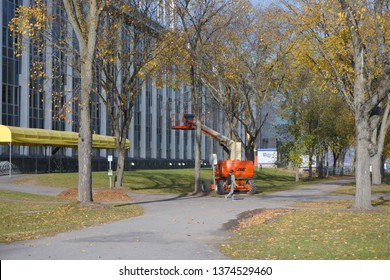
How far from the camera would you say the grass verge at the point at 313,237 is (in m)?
11.8

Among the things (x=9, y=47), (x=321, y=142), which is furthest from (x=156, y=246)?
(x=321, y=142)

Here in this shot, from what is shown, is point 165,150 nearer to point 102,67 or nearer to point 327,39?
point 102,67

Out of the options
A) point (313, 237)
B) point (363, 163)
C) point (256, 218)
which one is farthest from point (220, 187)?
point (313, 237)

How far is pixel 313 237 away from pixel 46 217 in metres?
8.96

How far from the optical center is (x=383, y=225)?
16.8m

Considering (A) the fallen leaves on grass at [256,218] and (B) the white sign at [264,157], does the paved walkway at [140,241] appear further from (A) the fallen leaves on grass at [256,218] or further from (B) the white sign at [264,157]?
(B) the white sign at [264,157]

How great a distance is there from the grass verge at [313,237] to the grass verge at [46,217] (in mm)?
4440

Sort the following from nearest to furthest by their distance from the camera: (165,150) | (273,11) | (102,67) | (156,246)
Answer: (156,246), (102,67), (273,11), (165,150)

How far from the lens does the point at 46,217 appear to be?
19578 millimetres

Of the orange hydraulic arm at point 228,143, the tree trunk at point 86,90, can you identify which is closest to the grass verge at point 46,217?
the tree trunk at point 86,90

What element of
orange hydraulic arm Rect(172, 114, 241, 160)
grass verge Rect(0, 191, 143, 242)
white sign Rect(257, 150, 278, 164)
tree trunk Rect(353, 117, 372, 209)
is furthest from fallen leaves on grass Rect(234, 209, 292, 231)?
white sign Rect(257, 150, 278, 164)

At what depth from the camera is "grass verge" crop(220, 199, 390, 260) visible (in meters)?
11.8

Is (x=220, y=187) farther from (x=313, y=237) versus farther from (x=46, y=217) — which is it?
(x=313, y=237)

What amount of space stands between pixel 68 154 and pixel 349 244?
48321 mm
